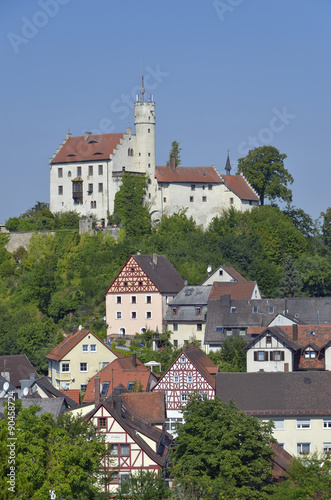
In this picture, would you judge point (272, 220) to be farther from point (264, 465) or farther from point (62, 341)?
point (264, 465)

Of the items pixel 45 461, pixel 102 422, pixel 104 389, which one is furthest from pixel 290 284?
pixel 45 461

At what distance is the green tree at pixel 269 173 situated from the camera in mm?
90312

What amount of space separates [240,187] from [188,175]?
415cm

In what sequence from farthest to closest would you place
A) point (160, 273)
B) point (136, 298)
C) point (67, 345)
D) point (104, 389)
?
point (160, 273), point (136, 298), point (67, 345), point (104, 389)

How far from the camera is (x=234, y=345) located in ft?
208

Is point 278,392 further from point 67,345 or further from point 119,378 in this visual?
point 67,345

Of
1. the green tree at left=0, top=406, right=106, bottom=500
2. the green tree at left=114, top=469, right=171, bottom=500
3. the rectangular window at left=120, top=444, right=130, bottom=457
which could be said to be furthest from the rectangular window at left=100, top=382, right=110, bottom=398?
the green tree at left=0, top=406, right=106, bottom=500

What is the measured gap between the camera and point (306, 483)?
41.5 metres

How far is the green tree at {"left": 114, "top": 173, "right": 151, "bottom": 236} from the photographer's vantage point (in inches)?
3285

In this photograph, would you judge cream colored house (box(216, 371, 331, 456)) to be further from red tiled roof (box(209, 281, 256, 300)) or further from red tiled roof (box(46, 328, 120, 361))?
red tiled roof (box(209, 281, 256, 300))

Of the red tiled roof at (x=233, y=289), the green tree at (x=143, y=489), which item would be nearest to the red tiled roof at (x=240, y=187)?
the red tiled roof at (x=233, y=289)

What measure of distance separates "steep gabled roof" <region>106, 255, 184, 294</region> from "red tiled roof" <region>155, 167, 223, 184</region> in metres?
11.8

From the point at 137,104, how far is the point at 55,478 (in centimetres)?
5310

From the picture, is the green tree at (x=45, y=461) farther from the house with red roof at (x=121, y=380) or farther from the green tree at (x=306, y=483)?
the house with red roof at (x=121, y=380)
